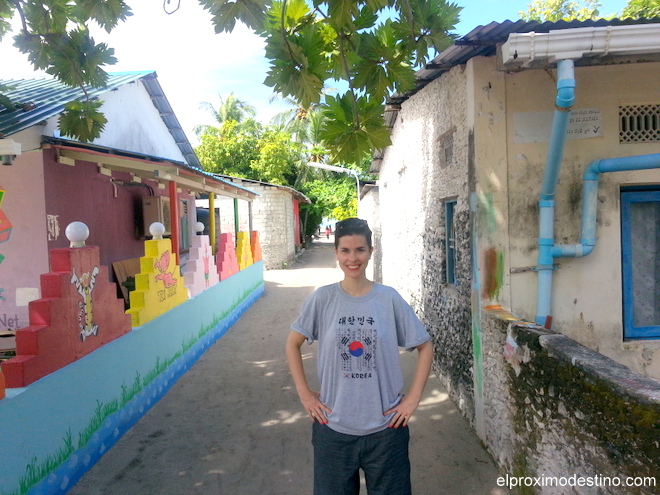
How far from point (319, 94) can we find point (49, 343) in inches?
96.0

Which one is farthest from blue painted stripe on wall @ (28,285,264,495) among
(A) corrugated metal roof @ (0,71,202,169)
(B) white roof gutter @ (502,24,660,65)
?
(B) white roof gutter @ (502,24,660,65)

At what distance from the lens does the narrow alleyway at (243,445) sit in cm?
349

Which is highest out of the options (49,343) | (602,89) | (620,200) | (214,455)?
(602,89)

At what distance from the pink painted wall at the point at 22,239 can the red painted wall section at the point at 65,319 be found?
2158 mm

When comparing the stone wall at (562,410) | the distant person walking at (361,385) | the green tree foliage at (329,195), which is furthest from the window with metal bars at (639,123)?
the green tree foliage at (329,195)

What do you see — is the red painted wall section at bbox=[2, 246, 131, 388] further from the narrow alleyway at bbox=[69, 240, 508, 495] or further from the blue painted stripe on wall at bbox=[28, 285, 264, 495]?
the narrow alleyway at bbox=[69, 240, 508, 495]

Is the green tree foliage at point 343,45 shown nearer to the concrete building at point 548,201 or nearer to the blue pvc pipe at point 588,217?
the concrete building at point 548,201

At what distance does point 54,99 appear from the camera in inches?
260

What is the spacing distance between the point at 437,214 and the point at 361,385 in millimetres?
3613

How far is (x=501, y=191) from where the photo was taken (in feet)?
12.8

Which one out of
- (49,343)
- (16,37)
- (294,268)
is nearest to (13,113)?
(16,37)

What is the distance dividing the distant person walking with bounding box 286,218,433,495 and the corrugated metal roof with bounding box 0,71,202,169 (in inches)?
158

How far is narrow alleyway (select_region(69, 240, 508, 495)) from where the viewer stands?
3.49 metres

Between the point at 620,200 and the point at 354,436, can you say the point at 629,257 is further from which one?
the point at 354,436
